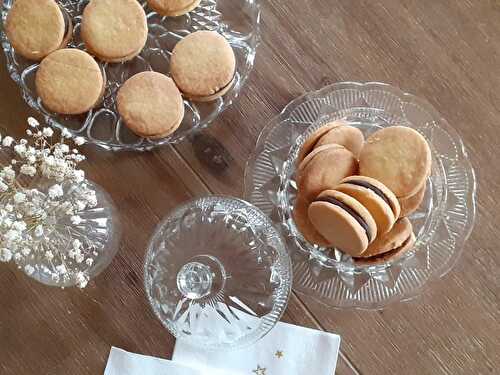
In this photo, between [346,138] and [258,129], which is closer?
[346,138]

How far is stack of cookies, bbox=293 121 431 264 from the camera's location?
0.78m

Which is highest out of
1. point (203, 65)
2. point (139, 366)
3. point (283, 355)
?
point (203, 65)

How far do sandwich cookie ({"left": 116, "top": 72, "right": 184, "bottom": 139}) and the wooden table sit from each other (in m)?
0.07

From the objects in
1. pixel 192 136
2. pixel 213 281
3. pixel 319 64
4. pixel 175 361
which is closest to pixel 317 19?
pixel 319 64

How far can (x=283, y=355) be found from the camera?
932 mm

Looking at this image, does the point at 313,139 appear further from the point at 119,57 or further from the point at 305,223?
the point at 119,57

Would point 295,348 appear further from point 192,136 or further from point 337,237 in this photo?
point 192,136

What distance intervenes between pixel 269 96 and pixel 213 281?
276 mm

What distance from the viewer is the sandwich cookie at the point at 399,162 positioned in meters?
0.81

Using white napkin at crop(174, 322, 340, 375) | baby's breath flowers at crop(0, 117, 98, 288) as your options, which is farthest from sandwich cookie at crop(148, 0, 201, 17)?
white napkin at crop(174, 322, 340, 375)

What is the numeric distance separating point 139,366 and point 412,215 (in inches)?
17.1

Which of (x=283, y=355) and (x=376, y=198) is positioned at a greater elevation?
(x=376, y=198)

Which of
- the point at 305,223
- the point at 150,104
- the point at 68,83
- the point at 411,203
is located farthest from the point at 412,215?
the point at 68,83

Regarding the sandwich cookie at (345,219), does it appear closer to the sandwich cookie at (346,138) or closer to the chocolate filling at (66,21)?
the sandwich cookie at (346,138)
